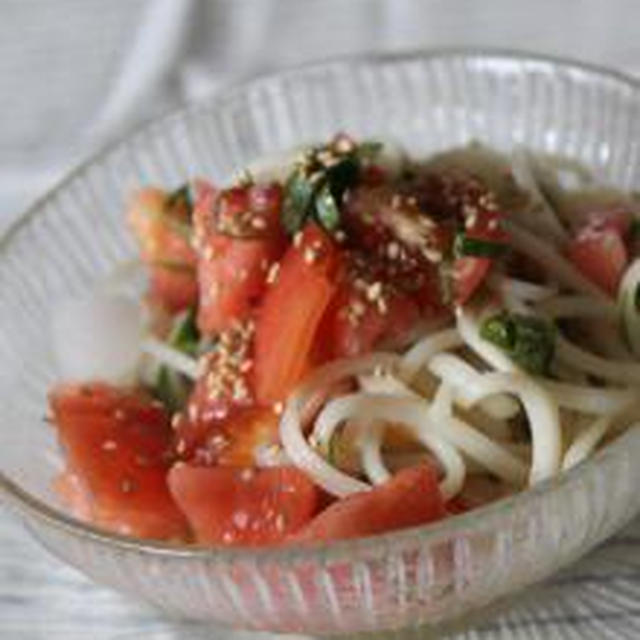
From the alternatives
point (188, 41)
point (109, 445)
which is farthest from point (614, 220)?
point (188, 41)

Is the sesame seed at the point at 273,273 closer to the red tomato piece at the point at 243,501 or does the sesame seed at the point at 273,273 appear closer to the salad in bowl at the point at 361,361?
the salad in bowl at the point at 361,361

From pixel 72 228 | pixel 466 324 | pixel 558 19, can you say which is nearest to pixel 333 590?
pixel 466 324

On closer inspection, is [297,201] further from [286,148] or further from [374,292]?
[286,148]

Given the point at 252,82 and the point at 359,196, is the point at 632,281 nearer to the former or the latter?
the point at 359,196

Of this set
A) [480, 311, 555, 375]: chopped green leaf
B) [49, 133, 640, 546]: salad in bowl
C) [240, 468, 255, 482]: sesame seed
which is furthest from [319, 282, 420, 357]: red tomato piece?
[240, 468, 255, 482]: sesame seed

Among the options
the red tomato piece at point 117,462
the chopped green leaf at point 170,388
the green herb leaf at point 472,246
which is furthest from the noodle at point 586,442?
the chopped green leaf at point 170,388
